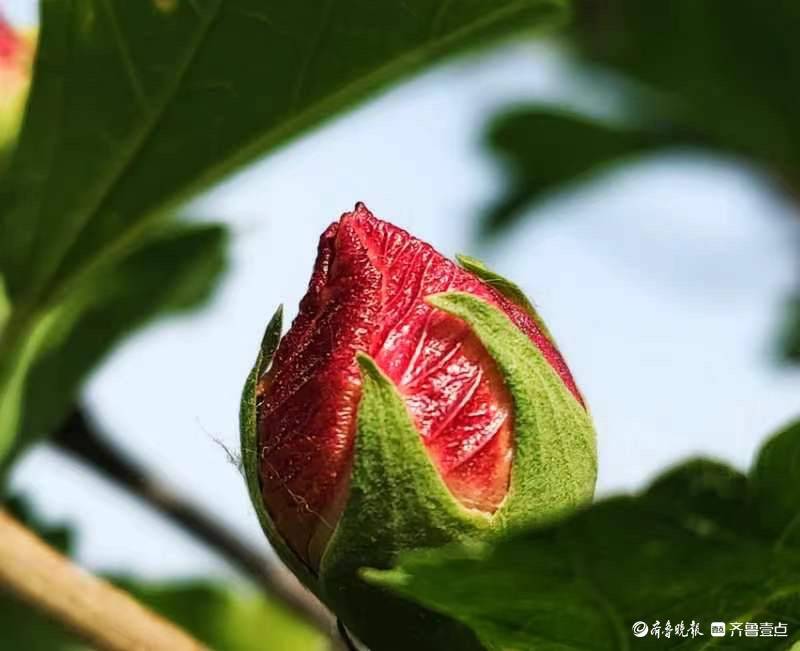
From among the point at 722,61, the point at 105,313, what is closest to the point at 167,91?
the point at 105,313

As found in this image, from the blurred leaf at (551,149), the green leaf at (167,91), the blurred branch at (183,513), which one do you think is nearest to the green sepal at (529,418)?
the green leaf at (167,91)

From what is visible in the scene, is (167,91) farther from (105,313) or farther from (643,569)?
(643,569)

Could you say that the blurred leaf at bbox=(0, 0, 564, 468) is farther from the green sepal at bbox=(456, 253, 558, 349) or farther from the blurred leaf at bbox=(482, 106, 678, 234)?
the blurred leaf at bbox=(482, 106, 678, 234)

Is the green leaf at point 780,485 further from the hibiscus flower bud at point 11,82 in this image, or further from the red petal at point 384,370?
the hibiscus flower bud at point 11,82

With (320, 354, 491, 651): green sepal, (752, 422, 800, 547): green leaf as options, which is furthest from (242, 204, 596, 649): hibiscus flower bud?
(752, 422, 800, 547): green leaf

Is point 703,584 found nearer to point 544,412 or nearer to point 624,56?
point 544,412
